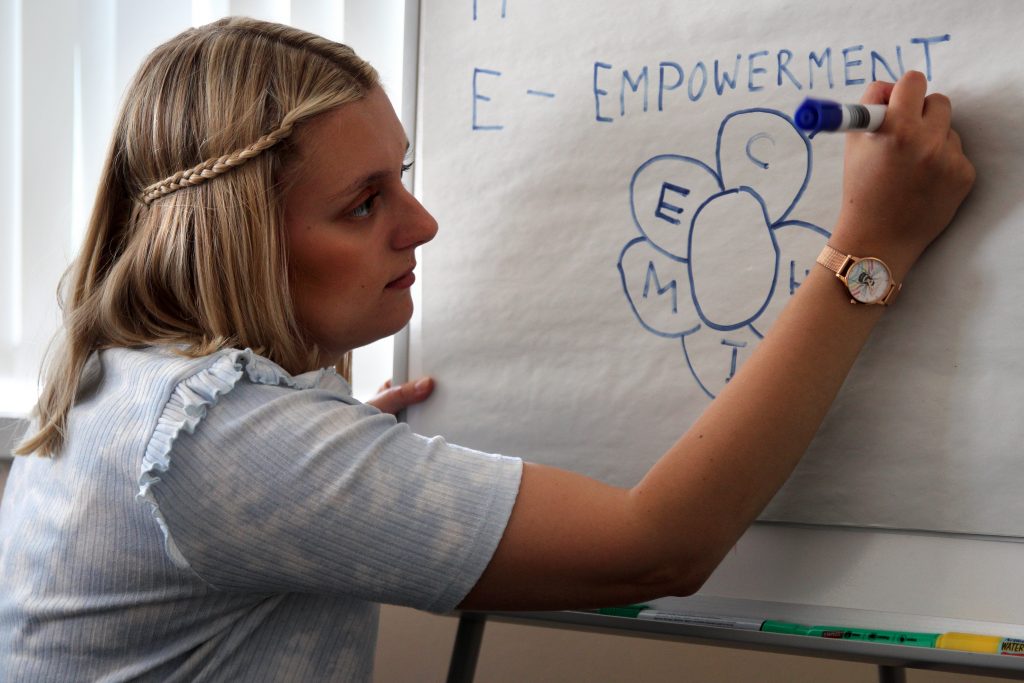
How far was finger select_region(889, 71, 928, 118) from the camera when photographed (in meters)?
0.74

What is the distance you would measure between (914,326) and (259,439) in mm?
523

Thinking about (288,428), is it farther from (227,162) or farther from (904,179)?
(904,179)

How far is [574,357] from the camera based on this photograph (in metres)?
0.95

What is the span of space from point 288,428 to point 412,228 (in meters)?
0.24

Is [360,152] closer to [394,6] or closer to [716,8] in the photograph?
[716,8]

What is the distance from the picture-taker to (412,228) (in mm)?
869

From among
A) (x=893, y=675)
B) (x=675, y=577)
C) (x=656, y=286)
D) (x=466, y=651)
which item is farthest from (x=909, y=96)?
(x=466, y=651)

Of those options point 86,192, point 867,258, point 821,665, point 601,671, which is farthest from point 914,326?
point 86,192

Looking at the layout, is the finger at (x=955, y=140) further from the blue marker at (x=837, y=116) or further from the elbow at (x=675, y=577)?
the elbow at (x=675, y=577)

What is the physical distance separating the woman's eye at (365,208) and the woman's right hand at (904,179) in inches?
15.4

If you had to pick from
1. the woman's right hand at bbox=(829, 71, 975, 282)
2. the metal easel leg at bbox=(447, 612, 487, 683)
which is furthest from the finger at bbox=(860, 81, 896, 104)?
the metal easel leg at bbox=(447, 612, 487, 683)

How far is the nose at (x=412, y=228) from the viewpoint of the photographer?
87 cm

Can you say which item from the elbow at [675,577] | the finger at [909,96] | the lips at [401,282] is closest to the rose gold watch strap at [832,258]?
the finger at [909,96]

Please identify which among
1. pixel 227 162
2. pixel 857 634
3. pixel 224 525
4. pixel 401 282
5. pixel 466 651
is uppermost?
pixel 227 162
